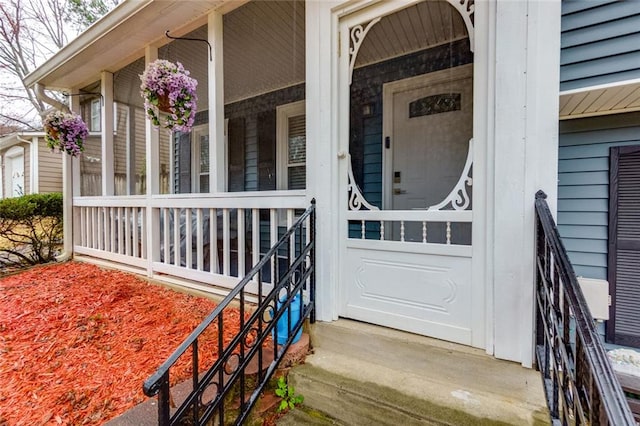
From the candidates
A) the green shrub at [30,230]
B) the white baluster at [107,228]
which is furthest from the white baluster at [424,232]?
the green shrub at [30,230]

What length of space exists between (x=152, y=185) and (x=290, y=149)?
170cm

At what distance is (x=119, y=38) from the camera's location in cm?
320

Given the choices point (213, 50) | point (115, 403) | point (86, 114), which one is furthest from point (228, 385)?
point (86, 114)

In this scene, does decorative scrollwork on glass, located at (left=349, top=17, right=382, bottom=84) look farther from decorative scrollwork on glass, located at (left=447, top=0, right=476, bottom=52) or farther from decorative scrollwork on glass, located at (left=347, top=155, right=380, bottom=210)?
decorative scrollwork on glass, located at (left=347, top=155, right=380, bottom=210)

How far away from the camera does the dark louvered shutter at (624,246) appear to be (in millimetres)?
2154

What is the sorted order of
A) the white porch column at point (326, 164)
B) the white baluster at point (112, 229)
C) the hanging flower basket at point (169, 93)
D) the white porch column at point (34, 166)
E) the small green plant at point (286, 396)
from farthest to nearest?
the white porch column at point (34, 166) → the white baluster at point (112, 229) → the hanging flower basket at point (169, 93) → the white porch column at point (326, 164) → the small green plant at point (286, 396)

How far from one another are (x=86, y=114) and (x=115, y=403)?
4615mm

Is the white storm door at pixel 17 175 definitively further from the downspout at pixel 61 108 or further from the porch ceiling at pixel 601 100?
the porch ceiling at pixel 601 100

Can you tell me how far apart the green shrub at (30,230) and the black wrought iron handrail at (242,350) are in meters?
4.48

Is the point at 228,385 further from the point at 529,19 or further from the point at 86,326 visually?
the point at 529,19

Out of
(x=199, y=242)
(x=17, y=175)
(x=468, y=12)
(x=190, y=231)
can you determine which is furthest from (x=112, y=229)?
(x=17, y=175)

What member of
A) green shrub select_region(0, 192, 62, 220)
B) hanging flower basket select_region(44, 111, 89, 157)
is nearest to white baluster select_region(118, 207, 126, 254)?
hanging flower basket select_region(44, 111, 89, 157)

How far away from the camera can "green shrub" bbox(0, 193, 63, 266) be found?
472cm

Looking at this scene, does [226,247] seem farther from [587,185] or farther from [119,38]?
[587,185]
